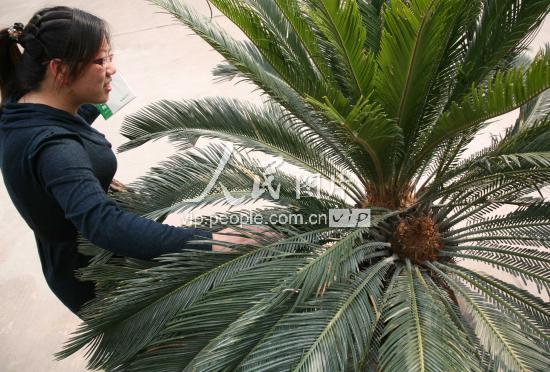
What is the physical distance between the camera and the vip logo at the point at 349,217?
1.68 meters

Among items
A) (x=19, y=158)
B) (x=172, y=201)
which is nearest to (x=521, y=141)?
(x=172, y=201)

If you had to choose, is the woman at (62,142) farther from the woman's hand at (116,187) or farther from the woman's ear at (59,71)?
the woman's hand at (116,187)

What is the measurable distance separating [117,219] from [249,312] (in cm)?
39

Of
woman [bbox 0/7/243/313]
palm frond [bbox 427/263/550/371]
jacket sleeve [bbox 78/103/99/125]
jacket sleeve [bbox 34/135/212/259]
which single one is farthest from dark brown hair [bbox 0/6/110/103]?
palm frond [bbox 427/263/550/371]

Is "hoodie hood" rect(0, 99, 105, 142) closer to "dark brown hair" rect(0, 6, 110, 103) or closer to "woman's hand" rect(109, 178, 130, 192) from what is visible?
"dark brown hair" rect(0, 6, 110, 103)

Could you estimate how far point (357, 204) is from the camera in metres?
1.91

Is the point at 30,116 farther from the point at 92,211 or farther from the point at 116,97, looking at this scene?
the point at 116,97

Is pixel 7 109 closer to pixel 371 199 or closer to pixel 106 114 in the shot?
pixel 106 114

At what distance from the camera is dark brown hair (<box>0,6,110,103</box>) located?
1293 millimetres

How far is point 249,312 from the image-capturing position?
4.25 ft

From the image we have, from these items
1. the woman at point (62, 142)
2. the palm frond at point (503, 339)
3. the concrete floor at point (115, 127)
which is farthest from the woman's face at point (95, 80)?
the concrete floor at point (115, 127)

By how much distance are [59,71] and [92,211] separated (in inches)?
16.0

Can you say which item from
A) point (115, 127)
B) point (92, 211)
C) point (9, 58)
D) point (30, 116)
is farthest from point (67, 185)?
point (115, 127)

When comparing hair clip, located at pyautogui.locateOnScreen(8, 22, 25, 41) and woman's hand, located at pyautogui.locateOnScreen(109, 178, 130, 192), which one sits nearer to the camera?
hair clip, located at pyautogui.locateOnScreen(8, 22, 25, 41)
